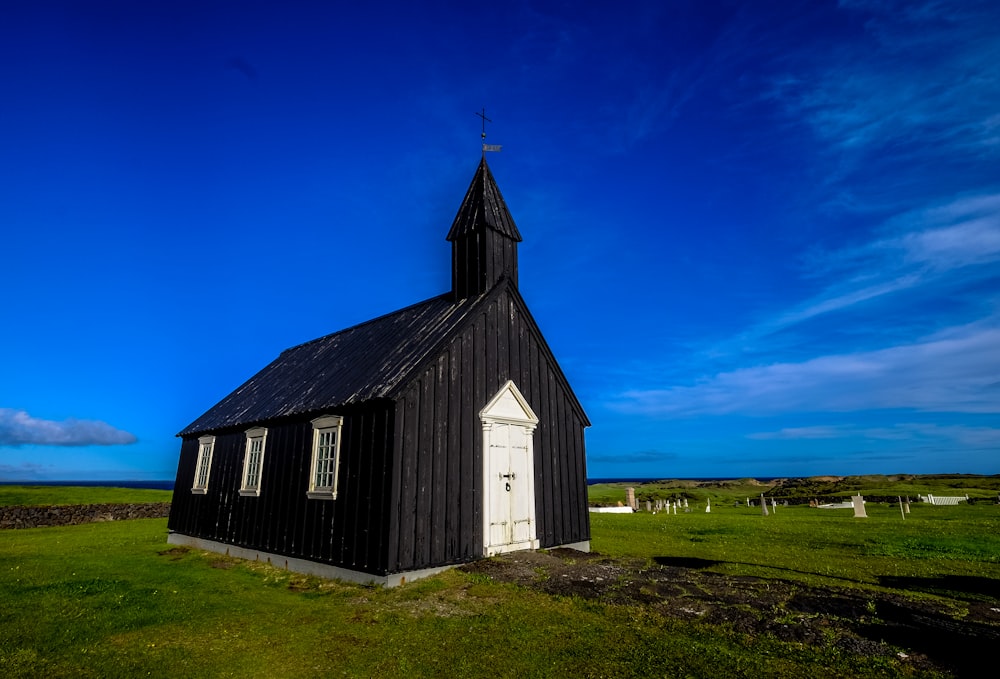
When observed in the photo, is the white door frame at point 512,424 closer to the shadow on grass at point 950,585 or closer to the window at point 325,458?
the window at point 325,458

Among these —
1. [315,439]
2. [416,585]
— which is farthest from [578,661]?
[315,439]

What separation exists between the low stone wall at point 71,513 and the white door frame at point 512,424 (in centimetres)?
2935

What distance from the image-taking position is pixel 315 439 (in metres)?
14.2

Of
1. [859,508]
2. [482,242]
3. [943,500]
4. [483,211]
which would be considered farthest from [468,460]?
[943,500]

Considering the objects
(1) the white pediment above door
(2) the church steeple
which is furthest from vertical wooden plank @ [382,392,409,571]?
(2) the church steeple

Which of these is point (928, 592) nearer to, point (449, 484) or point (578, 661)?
point (578, 661)

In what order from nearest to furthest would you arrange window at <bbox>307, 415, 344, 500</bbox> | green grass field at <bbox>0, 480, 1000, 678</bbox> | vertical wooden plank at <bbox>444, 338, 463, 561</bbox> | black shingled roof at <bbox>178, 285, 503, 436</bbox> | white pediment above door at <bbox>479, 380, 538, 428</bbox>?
green grass field at <bbox>0, 480, 1000, 678</bbox> < vertical wooden plank at <bbox>444, 338, 463, 561</bbox> < window at <bbox>307, 415, 344, 500</bbox> < black shingled roof at <bbox>178, 285, 503, 436</bbox> < white pediment above door at <bbox>479, 380, 538, 428</bbox>

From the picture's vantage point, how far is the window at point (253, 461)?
1634 cm

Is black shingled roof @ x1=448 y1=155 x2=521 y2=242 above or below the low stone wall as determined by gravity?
above

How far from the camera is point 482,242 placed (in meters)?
16.2

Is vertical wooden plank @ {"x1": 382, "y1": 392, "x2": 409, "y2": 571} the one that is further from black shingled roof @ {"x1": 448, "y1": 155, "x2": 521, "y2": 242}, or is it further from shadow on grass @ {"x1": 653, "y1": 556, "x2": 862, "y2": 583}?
black shingled roof @ {"x1": 448, "y1": 155, "x2": 521, "y2": 242}

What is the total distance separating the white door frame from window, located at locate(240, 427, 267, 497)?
25.0 ft

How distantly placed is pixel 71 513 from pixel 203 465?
16777 mm

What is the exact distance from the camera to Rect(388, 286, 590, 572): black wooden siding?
38.4ft
